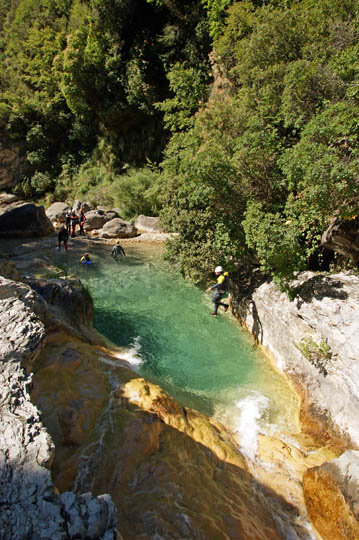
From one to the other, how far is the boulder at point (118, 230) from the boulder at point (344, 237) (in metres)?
16.5

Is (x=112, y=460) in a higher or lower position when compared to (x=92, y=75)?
lower

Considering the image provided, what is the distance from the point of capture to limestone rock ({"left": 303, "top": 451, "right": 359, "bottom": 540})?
4648 mm

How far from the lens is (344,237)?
842 centimetres

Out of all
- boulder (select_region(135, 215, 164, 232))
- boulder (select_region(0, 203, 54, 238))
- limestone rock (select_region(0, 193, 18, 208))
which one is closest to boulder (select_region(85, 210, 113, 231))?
boulder (select_region(135, 215, 164, 232))

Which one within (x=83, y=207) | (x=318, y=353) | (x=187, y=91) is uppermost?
(x=187, y=91)

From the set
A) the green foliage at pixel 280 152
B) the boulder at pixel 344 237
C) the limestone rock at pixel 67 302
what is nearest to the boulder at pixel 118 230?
the green foliage at pixel 280 152

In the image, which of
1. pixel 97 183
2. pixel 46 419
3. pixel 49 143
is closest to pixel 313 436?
pixel 46 419

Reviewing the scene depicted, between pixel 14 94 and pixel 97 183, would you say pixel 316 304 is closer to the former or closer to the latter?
pixel 97 183

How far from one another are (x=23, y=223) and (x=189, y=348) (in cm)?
1674

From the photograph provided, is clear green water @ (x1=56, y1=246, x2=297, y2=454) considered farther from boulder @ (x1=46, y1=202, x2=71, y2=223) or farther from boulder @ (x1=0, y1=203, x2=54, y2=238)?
boulder @ (x1=46, y1=202, x2=71, y2=223)

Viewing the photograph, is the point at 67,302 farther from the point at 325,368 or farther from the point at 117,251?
the point at 117,251

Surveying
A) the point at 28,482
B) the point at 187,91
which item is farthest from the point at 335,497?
the point at 187,91

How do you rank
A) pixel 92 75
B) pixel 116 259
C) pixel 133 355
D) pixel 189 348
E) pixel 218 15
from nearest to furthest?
pixel 133 355, pixel 189 348, pixel 116 259, pixel 218 15, pixel 92 75

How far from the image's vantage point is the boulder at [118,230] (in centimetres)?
2278
